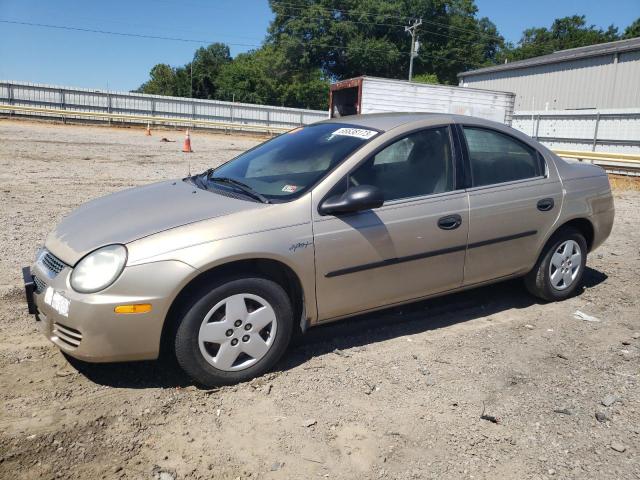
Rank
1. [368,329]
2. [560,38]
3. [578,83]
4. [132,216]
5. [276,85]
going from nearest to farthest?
[132,216], [368,329], [578,83], [276,85], [560,38]

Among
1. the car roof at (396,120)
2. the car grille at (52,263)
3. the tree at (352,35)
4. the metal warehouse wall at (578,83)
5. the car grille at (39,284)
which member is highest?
the tree at (352,35)

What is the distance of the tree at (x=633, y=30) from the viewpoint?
201ft

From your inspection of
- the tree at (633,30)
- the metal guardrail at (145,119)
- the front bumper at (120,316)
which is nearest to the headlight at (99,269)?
the front bumper at (120,316)

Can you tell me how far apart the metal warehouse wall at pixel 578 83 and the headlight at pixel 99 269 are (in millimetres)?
28832

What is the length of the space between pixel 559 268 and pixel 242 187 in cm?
291

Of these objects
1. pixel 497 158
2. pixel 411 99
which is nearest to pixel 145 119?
pixel 411 99

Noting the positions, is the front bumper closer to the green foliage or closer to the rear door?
the rear door

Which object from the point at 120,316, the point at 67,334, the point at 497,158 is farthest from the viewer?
the point at 497,158

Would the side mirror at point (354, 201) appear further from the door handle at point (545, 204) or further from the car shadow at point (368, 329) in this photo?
the door handle at point (545, 204)

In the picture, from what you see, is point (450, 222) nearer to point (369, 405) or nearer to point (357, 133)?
point (357, 133)

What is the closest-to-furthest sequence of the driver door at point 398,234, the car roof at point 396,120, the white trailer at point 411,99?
1. the driver door at point 398,234
2. the car roof at point 396,120
3. the white trailer at point 411,99

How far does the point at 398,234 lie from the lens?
11.7 feet

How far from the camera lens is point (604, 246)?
6.91m

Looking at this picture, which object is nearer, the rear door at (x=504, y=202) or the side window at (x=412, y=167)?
the side window at (x=412, y=167)
